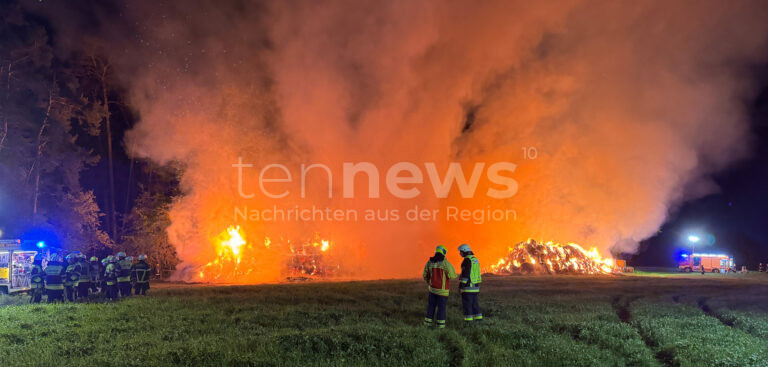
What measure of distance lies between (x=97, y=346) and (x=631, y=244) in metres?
→ 42.5

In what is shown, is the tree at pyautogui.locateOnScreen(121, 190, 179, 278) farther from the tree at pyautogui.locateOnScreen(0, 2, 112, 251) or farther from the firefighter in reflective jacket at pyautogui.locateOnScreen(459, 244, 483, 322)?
the firefighter in reflective jacket at pyautogui.locateOnScreen(459, 244, 483, 322)

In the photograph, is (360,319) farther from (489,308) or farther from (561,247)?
(561,247)

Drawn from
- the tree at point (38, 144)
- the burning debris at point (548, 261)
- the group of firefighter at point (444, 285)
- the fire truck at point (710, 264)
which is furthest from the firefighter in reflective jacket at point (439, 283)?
the fire truck at point (710, 264)

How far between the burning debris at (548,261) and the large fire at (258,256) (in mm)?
14083

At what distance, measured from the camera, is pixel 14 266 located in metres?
21.3

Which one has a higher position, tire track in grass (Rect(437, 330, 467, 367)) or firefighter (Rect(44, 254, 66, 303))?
firefighter (Rect(44, 254, 66, 303))

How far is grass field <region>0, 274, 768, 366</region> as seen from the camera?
9.44m

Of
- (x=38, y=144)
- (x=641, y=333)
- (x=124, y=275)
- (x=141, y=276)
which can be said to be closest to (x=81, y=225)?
(x=38, y=144)

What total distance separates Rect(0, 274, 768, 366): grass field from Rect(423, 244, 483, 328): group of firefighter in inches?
18.7

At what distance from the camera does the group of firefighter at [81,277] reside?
17.7 meters

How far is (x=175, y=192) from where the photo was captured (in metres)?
38.2

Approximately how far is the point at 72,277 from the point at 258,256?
42.9 feet

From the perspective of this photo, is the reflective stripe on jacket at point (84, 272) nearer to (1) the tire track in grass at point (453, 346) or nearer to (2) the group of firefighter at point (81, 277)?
(2) the group of firefighter at point (81, 277)

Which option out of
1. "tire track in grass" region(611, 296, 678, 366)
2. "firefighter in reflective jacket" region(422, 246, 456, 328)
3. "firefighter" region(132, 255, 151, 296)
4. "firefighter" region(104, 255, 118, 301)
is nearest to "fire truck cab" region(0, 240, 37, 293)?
"firefighter" region(104, 255, 118, 301)
